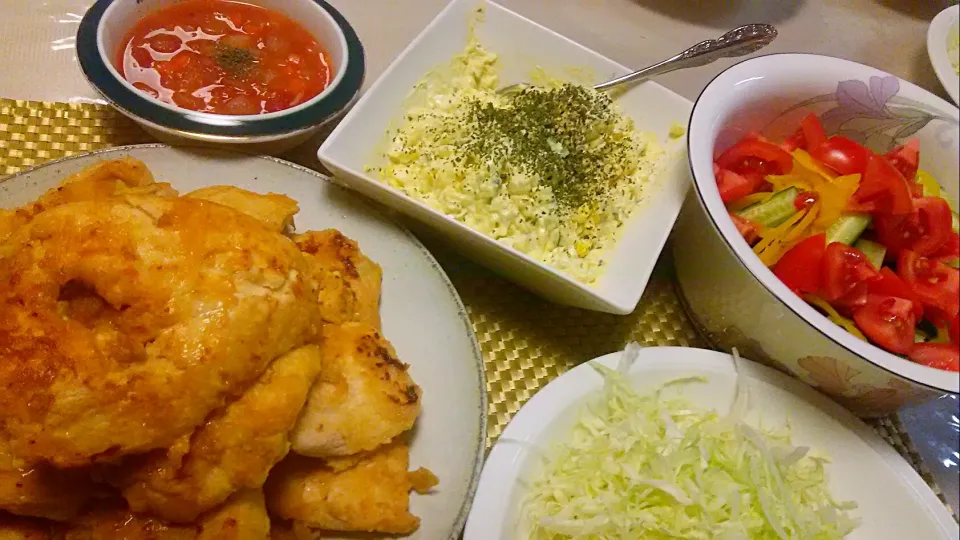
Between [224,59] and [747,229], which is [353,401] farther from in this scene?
[224,59]

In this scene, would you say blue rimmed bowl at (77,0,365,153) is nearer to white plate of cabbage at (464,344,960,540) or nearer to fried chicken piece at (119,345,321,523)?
fried chicken piece at (119,345,321,523)

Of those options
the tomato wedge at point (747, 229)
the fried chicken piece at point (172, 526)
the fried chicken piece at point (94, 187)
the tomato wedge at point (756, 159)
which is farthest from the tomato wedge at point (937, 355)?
the fried chicken piece at point (94, 187)

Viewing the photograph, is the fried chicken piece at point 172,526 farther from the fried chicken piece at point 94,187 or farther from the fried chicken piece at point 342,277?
the fried chicken piece at point 94,187

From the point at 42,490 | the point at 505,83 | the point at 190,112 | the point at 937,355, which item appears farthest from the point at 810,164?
the point at 42,490

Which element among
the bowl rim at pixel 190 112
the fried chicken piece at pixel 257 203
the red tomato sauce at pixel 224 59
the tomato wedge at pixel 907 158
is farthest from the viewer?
the red tomato sauce at pixel 224 59

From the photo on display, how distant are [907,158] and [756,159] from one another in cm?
35

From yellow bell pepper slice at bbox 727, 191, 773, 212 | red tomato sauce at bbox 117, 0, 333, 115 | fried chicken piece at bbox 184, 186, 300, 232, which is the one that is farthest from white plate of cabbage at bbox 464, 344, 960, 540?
red tomato sauce at bbox 117, 0, 333, 115

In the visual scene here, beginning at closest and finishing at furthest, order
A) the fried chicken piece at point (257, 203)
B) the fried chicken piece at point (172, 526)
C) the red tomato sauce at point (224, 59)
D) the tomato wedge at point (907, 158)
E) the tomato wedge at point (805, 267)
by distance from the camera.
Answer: the fried chicken piece at point (172, 526) → the tomato wedge at point (907, 158) → the tomato wedge at point (805, 267) → the fried chicken piece at point (257, 203) → the red tomato sauce at point (224, 59)

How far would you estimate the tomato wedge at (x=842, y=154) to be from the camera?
4.79 feet

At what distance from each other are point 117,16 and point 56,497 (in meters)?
1.27

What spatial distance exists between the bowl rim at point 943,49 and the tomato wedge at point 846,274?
32 cm

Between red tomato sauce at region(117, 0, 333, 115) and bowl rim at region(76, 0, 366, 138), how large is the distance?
107mm

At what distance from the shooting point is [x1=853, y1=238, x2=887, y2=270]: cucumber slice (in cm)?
135

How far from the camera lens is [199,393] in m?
1.11
